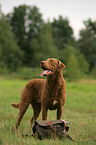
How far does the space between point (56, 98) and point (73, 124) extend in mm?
1485

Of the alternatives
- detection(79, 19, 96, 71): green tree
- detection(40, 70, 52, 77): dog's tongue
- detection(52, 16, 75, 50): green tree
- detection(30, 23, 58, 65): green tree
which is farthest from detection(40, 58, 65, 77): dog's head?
detection(52, 16, 75, 50): green tree

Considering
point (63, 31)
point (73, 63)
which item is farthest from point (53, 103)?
point (63, 31)

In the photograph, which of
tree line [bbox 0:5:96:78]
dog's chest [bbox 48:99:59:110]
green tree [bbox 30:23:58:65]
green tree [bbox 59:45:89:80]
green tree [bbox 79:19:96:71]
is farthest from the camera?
green tree [bbox 79:19:96:71]

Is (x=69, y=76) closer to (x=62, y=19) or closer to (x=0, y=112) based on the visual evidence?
(x=0, y=112)

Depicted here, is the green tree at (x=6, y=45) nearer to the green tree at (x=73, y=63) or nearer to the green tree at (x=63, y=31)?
the green tree at (x=73, y=63)

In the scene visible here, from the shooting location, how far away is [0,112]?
20.0 ft

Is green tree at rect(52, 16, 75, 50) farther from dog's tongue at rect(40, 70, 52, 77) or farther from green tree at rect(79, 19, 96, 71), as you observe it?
dog's tongue at rect(40, 70, 52, 77)

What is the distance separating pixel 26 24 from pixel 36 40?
19.1ft

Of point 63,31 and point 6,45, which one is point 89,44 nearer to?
point 63,31

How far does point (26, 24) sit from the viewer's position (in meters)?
44.0

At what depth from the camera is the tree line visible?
36.2 m

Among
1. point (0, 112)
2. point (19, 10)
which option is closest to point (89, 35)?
point (19, 10)

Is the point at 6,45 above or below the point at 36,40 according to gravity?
below

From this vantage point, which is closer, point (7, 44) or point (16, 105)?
point (16, 105)
